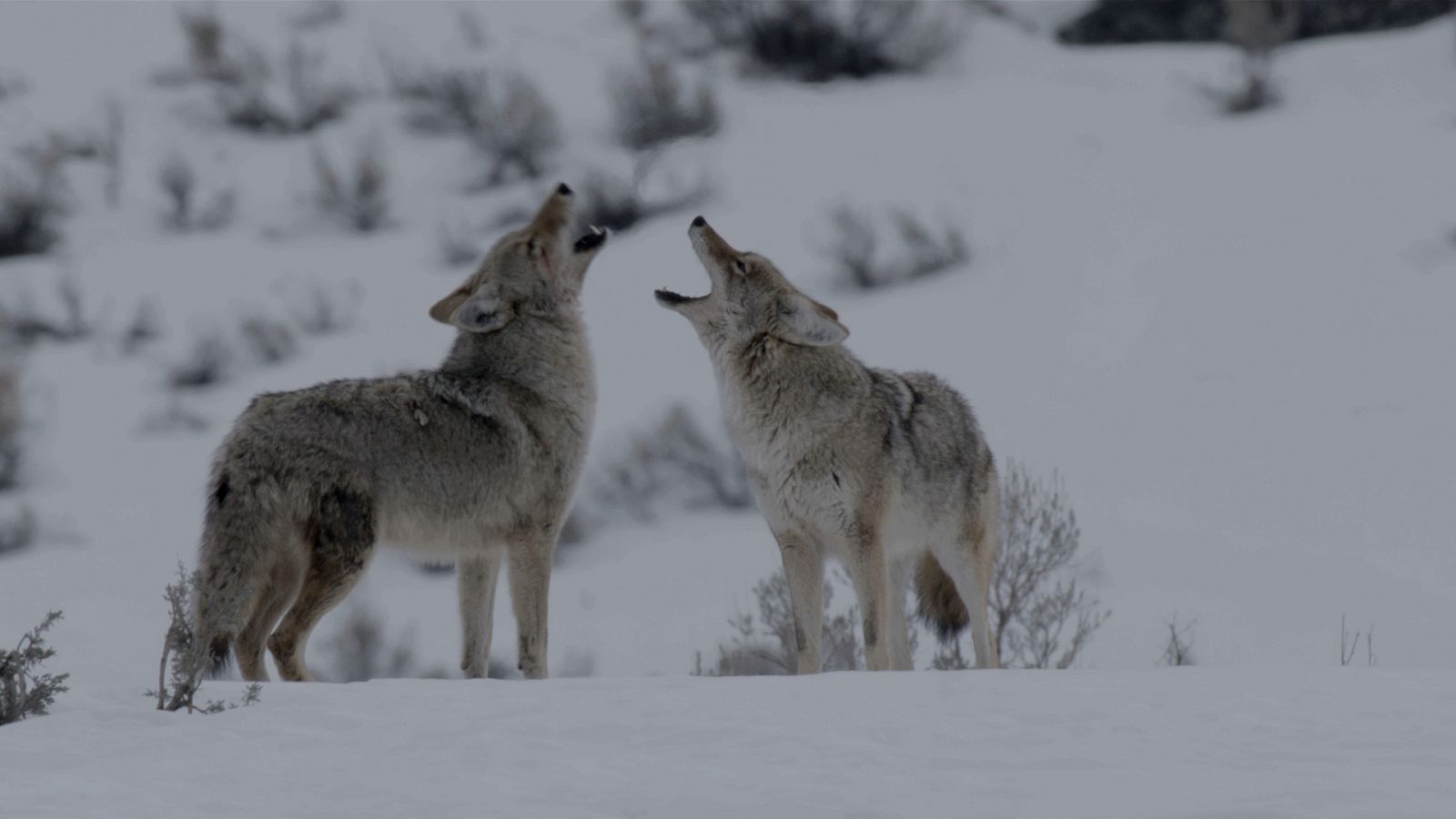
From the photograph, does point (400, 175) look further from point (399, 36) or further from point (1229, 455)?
point (1229, 455)

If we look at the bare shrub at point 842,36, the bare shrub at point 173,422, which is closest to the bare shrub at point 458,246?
the bare shrub at point 173,422

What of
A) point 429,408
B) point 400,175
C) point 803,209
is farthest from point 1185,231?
point 429,408

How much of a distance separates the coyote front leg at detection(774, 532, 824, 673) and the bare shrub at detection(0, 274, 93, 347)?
1054 centimetres

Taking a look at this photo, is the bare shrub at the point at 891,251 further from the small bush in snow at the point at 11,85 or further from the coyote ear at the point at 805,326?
the small bush in snow at the point at 11,85

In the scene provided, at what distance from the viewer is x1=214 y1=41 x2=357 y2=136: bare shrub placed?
64.3 feet

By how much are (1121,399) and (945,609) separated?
5642 millimetres

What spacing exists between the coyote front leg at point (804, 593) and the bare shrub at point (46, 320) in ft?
34.6

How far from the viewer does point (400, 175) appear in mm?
18359

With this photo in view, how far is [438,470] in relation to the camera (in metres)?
6.35

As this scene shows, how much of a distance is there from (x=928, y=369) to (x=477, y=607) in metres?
6.67

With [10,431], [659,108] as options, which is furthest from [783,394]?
[659,108]

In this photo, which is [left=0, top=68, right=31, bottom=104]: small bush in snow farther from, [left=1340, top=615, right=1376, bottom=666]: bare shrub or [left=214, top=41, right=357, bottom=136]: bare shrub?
[left=1340, top=615, right=1376, bottom=666]: bare shrub

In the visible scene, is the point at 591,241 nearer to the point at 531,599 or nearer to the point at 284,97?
the point at 531,599

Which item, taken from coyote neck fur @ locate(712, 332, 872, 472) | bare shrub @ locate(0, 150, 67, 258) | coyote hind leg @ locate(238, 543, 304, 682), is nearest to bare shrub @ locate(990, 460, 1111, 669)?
coyote neck fur @ locate(712, 332, 872, 472)
